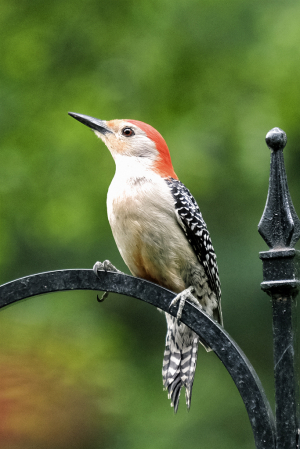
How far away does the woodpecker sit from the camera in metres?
2.94

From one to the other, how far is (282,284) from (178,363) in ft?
4.96

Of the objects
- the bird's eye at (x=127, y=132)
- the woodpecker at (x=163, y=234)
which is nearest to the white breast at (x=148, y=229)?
the woodpecker at (x=163, y=234)

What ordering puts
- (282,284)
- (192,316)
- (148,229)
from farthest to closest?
(148,229)
(192,316)
(282,284)

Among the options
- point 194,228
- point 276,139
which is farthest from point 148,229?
point 276,139

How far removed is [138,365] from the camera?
5.51 metres

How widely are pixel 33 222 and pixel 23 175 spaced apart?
456mm

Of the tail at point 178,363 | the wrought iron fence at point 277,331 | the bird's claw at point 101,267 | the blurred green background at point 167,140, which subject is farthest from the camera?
the blurred green background at point 167,140

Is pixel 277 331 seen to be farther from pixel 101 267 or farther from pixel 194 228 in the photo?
pixel 194 228

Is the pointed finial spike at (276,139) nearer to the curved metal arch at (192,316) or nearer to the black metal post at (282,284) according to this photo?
the black metal post at (282,284)

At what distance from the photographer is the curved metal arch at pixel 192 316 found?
165cm

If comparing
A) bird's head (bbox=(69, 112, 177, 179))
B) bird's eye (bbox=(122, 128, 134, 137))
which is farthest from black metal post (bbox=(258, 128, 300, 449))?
bird's eye (bbox=(122, 128, 134, 137))

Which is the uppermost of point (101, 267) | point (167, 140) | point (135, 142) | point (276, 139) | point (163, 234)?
point (167, 140)

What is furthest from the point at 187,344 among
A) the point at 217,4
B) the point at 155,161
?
the point at 217,4

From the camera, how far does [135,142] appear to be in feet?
11.4
